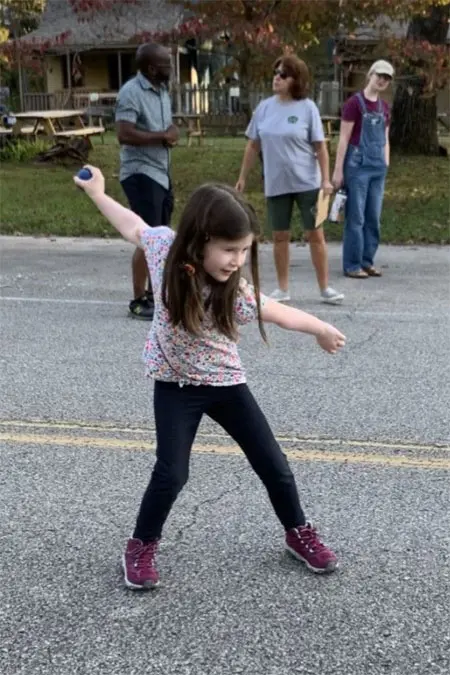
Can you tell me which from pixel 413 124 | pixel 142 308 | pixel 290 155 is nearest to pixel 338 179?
pixel 290 155

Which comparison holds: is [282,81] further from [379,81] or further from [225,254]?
[225,254]

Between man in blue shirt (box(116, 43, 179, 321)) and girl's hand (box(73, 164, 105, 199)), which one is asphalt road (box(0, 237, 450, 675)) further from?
girl's hand (box(73, 164, 105, 199))

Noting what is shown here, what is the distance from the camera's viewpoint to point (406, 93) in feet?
58.7

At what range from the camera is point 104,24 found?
16141 mm

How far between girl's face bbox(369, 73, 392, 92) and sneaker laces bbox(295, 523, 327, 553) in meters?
Result: 5.47

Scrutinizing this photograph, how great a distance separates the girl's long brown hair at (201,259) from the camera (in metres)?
2.72

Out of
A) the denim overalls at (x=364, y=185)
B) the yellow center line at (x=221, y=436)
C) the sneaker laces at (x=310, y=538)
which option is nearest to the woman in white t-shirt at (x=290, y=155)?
the denim overalls at (x=364, y=185)

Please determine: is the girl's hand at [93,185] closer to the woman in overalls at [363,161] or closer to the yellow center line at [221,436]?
the yellow center line at [221,436]

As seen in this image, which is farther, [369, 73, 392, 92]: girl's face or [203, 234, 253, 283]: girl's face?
[369, 73, 392, 92]: girl's face

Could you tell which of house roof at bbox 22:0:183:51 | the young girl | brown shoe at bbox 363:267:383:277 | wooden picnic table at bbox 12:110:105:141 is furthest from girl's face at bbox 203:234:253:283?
wooden picnic table at bbox 12:110:105:141

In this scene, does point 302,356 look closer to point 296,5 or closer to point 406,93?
point 296,5

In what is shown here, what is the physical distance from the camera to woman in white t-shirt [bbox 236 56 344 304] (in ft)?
23.1

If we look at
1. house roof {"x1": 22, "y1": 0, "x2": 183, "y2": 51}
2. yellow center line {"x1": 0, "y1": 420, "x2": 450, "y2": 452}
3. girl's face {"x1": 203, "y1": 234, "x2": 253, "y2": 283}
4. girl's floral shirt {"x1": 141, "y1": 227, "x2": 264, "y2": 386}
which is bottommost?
yellow center line {"x1": 0, "y1": 420, "x2": 450, "y2": 452}

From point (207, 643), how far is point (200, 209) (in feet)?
4.31
